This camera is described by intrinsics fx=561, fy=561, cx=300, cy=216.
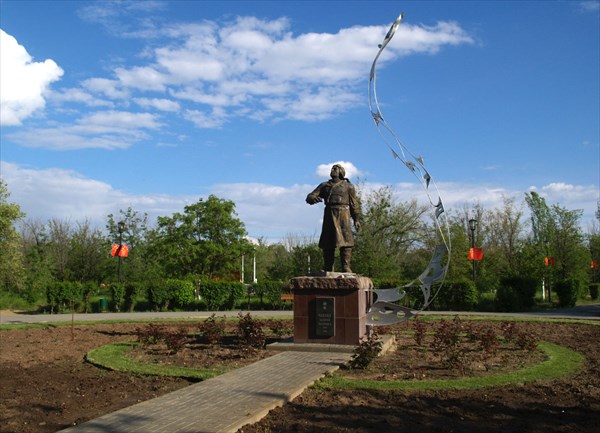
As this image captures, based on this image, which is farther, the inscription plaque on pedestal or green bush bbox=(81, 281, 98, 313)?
green bush bbox=(81, 281, 98, 313)

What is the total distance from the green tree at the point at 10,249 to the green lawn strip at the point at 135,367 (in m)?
19.4

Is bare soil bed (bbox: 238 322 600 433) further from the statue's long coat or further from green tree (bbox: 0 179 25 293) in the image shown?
green tree (bbox: 0 179 25 293)

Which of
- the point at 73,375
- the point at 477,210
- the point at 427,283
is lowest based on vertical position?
the point at 73,375

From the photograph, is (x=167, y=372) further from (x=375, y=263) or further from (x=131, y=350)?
(x=375, y=263)

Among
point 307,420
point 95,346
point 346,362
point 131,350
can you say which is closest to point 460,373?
point 346,362

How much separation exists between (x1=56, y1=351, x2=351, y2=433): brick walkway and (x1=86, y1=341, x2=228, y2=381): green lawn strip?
0.48 m

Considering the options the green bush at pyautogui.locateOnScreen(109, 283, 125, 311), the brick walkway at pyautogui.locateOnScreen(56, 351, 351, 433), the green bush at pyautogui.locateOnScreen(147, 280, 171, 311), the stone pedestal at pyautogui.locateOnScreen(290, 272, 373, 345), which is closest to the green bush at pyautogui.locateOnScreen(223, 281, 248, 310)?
the green bush at pyautogui.locateOnScreen(147, 280, 171, 311)

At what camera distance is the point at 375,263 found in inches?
1080

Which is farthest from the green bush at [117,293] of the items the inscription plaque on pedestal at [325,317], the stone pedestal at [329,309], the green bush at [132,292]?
the inscription plaque on pedestal at [325,317]

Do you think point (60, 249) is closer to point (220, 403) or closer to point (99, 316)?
point (99, 316)

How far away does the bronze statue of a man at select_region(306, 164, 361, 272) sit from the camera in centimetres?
1181

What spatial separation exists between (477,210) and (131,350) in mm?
38991

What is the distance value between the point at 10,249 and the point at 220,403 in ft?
83.6

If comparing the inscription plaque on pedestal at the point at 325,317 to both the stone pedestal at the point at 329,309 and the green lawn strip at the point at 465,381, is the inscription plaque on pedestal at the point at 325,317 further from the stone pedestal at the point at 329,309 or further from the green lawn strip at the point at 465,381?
the green lawn strip at the point at 465,381
